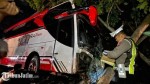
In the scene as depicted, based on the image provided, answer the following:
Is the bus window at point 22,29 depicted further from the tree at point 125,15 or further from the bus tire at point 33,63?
the tree at point 125,15

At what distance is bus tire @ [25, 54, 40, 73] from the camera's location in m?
9.30

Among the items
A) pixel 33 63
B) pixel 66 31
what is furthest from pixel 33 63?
pixel 66 31

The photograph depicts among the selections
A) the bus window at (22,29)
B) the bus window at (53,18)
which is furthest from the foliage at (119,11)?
the bus window at (22,29)

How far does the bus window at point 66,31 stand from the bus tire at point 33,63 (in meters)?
1.06

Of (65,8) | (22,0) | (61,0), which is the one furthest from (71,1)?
(22,0)

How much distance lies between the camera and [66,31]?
924 cm

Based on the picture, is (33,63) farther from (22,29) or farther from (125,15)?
(125,15)

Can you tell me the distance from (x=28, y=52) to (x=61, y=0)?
2602 millimetres

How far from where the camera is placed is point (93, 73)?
8.08 metres

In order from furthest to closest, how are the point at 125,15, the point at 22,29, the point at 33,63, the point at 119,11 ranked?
the point at 22,29, the point at 125,15, the point at 119,11, the point at 33,63

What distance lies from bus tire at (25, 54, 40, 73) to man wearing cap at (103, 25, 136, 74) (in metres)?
2.83

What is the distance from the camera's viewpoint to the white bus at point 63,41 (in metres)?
8.77

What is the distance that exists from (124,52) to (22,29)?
17.9ft

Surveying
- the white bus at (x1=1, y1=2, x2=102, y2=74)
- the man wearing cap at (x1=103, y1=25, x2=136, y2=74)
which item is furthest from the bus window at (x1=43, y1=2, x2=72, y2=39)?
the man wearing cap at (x1=103, y1=25, x2=136, y2=74)
